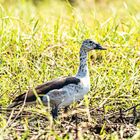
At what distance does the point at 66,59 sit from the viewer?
7215 millimetres

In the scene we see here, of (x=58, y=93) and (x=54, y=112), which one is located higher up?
(x=58, y=93)

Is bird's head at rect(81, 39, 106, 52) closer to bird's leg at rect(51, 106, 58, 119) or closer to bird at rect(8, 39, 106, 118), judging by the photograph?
bird at rect(8, 39, 106, 118)

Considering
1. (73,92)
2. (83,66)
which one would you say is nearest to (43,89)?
(73,92)

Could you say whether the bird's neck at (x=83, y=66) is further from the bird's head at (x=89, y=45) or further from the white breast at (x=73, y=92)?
the white breast at (x=73, y=92)

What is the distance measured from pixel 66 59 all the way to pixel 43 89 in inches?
48.8

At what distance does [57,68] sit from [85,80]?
2.79ft

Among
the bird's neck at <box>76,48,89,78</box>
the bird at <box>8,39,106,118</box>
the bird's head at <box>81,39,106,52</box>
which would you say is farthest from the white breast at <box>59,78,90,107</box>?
the bird's head at <box>81,39,106,52</box>

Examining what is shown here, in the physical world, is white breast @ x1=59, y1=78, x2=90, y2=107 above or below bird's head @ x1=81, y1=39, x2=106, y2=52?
below

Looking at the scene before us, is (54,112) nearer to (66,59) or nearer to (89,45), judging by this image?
(89,45)

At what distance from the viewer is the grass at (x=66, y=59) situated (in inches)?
249

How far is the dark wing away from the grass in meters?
0.09

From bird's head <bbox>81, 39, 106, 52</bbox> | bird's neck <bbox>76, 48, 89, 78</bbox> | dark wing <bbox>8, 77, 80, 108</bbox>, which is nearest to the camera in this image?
dark wing <bbox>8, 77, 80, 108</bbox>

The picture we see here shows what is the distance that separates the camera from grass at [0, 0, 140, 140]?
6.32 m

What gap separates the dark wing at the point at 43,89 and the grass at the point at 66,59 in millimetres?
94
